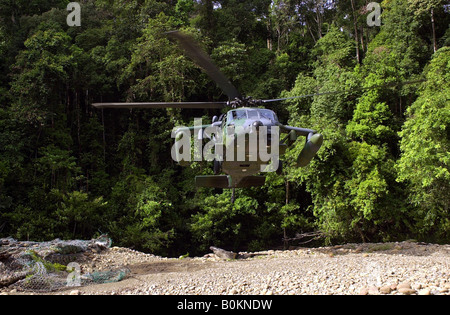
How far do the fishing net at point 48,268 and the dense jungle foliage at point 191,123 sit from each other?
4105 mm

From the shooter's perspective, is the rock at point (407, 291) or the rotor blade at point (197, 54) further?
the rock at point (407, 291)

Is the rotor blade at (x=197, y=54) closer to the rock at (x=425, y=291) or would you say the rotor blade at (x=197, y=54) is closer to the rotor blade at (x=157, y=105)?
the rotor blade at (x=157, y=105)

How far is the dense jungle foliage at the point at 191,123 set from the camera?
44.3ft

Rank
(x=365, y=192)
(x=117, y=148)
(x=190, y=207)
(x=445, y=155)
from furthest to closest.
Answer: (x=117, y=148)
(x=190, y=207)
(x=365, y=192)
(x=445, y=155)

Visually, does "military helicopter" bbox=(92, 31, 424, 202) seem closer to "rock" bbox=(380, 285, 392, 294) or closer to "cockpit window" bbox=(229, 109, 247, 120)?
"cockpit window" bbox=(229, 109, 247, 120)

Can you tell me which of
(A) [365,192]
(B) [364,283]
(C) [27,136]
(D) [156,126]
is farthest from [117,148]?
(B) [364,283]

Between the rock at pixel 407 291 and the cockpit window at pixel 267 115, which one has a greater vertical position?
the cockpit window at pixel 267 115

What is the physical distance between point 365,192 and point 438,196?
2134mm

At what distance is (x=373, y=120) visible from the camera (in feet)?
50.5

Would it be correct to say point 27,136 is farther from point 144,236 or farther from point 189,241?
point 189,241

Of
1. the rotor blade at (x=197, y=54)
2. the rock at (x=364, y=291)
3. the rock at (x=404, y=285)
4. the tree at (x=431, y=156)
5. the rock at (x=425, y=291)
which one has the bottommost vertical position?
the rock at (x=364, y=291)

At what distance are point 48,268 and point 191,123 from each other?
34.0ft

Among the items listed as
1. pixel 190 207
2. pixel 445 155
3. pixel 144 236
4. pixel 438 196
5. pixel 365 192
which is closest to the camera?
pixel 445 155

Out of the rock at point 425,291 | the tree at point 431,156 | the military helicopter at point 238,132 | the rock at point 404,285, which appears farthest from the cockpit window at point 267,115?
the tree at point 431,156
